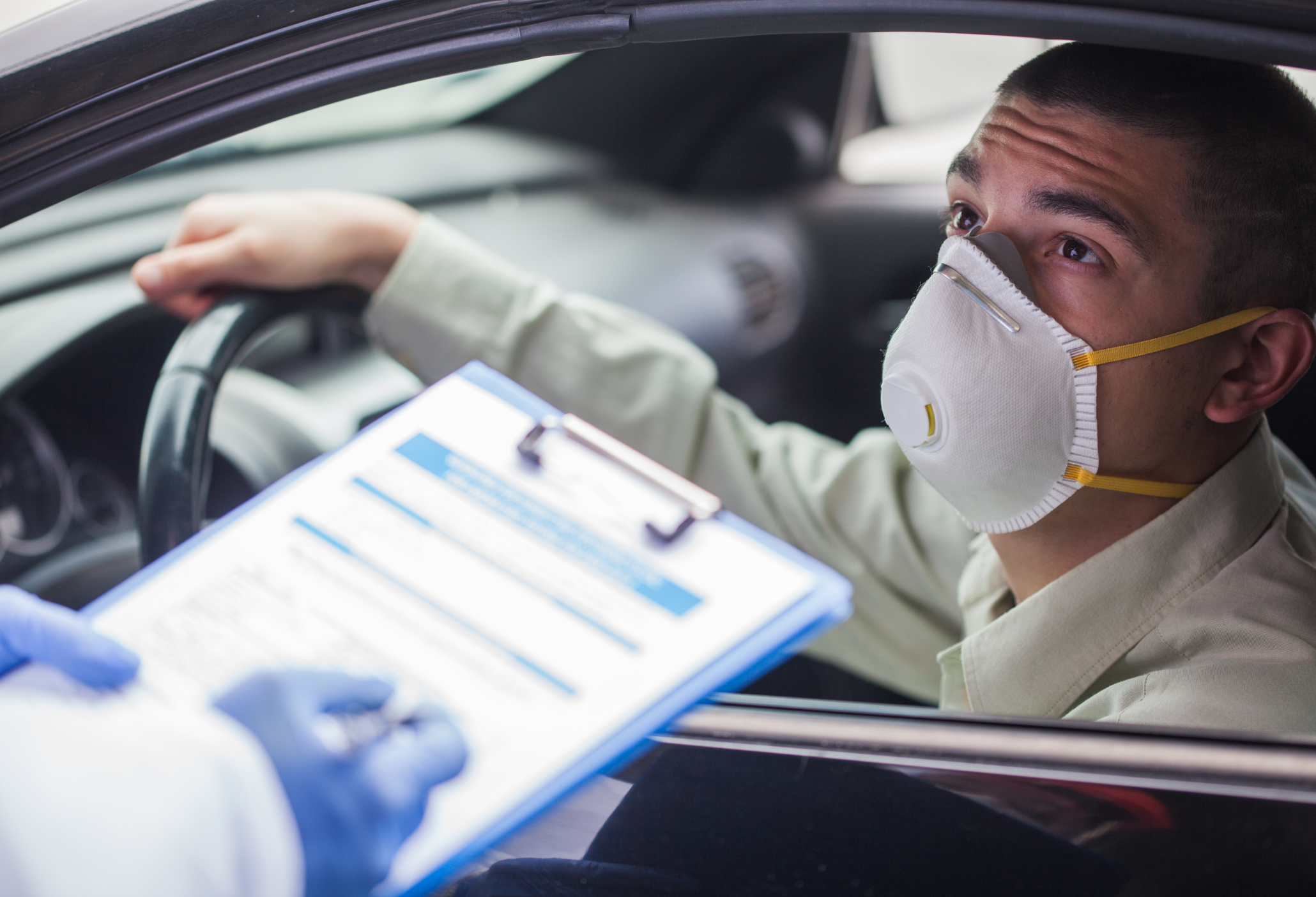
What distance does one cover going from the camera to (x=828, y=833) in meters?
0.82

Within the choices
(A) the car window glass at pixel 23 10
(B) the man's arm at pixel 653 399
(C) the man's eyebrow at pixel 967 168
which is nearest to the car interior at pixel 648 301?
(B) the man's arm at pixel 653 399

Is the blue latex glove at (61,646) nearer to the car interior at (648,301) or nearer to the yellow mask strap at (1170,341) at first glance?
the car interior at (648,301)

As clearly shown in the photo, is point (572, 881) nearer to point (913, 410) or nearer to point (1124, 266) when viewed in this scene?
point (913, 410)

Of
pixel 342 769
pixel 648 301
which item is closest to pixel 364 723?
pixel 342 769

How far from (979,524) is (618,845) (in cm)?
61

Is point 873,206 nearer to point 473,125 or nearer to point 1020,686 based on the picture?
point 473,125

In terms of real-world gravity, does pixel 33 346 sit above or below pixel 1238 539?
above

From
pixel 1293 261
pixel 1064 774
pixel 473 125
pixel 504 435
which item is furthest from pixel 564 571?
pixel 473 125

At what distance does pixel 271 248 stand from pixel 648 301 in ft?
4.47

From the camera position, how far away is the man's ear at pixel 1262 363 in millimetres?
1173

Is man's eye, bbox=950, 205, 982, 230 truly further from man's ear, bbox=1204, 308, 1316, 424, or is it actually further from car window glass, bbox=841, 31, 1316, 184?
car window glass, bbox=841, 31, 1316, 184

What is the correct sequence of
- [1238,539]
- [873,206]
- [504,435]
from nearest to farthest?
1. [504,435]
2. [1238,539]
3. [873,206]

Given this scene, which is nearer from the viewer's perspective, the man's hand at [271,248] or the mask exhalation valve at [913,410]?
the mask exhalation valve at [913,410]

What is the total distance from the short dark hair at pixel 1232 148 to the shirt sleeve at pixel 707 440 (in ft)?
1.88
